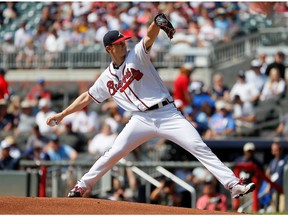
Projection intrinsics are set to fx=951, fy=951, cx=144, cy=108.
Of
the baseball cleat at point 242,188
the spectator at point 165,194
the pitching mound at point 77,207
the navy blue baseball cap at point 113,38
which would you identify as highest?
the navy blue baseball cap at point 113,38

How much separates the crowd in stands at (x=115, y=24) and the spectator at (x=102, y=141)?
4.76 meters

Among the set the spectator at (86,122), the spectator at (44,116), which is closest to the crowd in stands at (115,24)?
the spectator at (44,116)

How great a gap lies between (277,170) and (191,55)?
7.60 m

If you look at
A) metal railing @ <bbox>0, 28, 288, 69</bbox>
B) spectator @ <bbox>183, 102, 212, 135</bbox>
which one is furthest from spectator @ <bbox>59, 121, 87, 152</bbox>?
metal railing @ <bbox>0, 28, 288, 69</bbox>

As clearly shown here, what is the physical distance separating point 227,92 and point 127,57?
8663 mm

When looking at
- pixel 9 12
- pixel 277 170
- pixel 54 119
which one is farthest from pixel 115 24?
pixel 54 119

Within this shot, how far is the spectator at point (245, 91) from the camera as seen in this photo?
1764 cm

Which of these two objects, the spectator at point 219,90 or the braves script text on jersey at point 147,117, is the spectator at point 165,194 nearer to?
the braves script text on jersey at point 147,117

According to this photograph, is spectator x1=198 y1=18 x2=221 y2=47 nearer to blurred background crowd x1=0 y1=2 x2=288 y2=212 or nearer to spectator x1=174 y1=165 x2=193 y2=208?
blurred background crowd x1=0 y1=2 x2=288 y2=212

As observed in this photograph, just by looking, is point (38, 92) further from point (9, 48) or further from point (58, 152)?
point (58, 152)

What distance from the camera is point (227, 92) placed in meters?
18.2

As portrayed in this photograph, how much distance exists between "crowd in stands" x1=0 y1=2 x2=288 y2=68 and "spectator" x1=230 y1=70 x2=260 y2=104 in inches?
122

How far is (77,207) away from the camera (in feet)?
30.1

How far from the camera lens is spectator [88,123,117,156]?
52.9 feet
